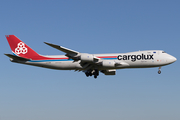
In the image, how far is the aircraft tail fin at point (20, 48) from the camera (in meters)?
53.6

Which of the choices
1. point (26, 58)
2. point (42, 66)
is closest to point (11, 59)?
point (26, 58)

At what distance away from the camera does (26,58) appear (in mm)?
52312

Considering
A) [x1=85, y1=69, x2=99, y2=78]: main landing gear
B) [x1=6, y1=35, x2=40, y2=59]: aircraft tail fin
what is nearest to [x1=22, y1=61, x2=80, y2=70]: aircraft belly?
[x1=6, y1=35, x2=40, y2=59]: aircraft tail fin

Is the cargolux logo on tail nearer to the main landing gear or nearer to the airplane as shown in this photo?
the airplane

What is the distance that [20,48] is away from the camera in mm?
54938

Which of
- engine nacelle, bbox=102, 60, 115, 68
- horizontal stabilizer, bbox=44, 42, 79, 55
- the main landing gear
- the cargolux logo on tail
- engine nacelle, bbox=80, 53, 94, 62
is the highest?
the cargolux logo on tail

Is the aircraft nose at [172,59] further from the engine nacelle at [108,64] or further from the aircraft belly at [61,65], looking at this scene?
the aircraft belly at [61,65]

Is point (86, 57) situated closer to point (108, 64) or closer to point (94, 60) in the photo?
point (94, 60)

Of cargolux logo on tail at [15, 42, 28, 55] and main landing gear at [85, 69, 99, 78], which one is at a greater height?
cargolux logo on tail at [15, 42, 28, 55]

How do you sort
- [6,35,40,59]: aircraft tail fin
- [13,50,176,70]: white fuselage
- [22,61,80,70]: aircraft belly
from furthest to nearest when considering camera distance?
1. [6,35,40,59]: aircraft tail fin
2. [22,61,80,70]: aircraft belly
3. [13,50,176,70]: white fuselage

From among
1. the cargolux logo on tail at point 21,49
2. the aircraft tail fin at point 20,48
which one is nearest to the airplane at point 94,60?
the aircraft tail fin at point 20,48

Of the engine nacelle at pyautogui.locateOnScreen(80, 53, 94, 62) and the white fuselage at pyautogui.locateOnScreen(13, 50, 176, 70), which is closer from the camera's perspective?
the engine nacelle at pyautogui.locateOnScreen(80, 53, 94, 62)

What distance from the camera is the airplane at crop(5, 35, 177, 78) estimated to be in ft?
153

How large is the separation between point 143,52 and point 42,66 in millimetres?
19820
